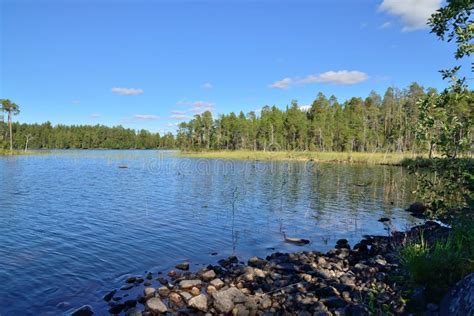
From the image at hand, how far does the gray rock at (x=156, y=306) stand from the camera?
356 inches

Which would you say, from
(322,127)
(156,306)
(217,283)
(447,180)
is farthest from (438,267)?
(322,127)

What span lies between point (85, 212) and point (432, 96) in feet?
69.5

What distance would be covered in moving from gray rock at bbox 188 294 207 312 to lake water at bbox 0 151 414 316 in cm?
242

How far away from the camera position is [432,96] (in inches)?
335

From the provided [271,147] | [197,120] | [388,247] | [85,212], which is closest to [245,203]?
[85,212]

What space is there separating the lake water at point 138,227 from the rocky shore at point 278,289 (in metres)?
1.12

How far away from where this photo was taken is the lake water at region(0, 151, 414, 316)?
37.9 ft

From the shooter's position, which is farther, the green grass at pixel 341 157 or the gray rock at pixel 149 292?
the green grass at pixel 341 157

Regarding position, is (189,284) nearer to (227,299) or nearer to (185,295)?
(185,295)

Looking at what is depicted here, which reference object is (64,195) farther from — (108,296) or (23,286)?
(108,296)

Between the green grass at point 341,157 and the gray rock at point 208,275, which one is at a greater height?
the green grass at point 341,157

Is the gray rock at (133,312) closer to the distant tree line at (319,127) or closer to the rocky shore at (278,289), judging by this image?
the rocky shore at (278,289)

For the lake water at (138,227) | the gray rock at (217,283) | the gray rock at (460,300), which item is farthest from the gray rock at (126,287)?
the gray rock at (460,300)

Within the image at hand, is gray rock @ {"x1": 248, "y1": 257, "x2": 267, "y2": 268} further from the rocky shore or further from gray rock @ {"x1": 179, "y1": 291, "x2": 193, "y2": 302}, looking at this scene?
gray rock @ {"x1": 179, "y1": 291, "x2": 193, "y2": 302}
